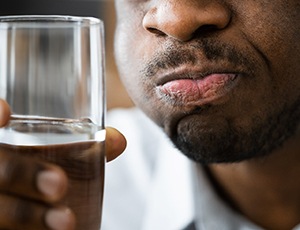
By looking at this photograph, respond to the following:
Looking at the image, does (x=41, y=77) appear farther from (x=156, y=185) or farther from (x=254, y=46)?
(x=156, y=185)

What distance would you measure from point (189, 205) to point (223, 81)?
382 mm

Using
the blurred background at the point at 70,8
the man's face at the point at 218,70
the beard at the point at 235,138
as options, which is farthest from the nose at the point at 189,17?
the blurred background at the point at 70,8

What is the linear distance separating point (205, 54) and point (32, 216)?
301 millimetres

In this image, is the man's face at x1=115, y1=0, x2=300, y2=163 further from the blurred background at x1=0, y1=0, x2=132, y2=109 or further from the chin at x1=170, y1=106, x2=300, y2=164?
the blurred background at x1=0, y1=0, x2=132, y2=109

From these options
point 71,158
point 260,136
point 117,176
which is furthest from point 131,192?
point 71,158

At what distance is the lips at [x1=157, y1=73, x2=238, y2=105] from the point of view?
31.7 inches

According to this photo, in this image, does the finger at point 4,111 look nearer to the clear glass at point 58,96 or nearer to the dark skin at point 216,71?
the clear glass at point 58,96

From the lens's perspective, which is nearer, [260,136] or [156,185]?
[260,136]

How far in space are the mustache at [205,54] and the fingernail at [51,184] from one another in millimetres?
253

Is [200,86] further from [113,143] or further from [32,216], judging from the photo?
[32,216]

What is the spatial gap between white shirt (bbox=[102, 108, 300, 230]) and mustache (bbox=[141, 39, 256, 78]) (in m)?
0.28

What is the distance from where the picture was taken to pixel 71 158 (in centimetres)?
64

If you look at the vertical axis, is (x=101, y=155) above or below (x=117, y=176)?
above

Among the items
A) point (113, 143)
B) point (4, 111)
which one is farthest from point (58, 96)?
point (113, 143)
